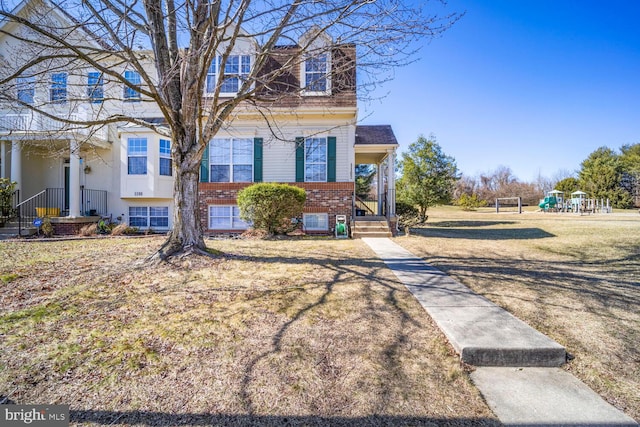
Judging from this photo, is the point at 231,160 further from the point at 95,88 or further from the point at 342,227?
the point at 95,88

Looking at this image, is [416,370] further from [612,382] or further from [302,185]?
[302,185]

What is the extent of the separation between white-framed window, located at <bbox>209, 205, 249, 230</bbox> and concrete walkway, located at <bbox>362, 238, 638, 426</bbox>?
974 cm

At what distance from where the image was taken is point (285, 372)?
247 cm

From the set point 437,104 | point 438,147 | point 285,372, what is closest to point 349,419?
point 285,372

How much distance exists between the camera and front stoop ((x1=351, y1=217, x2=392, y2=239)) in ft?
35.6

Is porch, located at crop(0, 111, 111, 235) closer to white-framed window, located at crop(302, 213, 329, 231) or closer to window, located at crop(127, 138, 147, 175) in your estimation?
window, located at crop(127, 138, 147, 175)

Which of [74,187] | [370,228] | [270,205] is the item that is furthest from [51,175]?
[370,228]

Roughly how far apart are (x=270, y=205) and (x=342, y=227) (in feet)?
9.41

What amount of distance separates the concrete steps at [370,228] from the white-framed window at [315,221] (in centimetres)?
132

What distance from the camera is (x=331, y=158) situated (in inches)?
475

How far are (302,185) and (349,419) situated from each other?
10399mm

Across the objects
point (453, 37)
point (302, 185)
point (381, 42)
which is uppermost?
point (453, 37)

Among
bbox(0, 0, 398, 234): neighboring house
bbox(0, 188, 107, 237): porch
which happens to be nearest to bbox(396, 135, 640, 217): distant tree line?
bbox(0, 0, 398, 234): neighboring house

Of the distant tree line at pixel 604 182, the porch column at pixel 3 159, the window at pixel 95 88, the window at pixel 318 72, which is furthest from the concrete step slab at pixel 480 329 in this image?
the distant tree line at pixel 604 182
